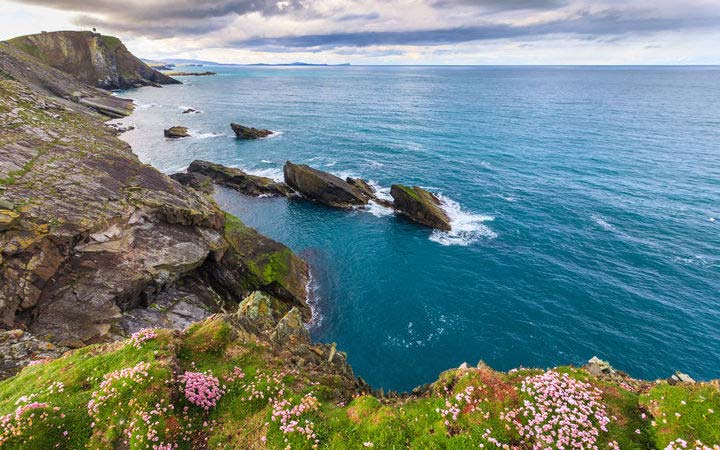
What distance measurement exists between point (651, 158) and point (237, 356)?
107m

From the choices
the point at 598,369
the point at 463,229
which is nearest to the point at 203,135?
the point at 463,229

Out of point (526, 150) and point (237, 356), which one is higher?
point (237, 356)

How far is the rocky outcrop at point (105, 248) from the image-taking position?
85.2 ft

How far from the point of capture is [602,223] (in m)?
57.3

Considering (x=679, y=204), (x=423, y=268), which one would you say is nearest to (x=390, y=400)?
(x=423, y=268)

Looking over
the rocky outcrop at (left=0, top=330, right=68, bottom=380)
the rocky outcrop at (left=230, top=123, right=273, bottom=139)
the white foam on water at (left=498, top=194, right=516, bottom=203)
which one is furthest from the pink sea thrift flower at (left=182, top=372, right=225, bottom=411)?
the rocky outcrop at (left=230, top=123, right=273, bottom=139)

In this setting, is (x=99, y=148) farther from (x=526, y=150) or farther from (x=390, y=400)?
(x=526, y=150)

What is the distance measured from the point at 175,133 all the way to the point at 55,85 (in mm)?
35944

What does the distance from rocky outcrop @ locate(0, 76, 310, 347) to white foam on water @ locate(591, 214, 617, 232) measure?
4963 cm

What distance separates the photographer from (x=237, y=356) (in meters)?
18.7

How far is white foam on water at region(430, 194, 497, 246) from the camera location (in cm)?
5544

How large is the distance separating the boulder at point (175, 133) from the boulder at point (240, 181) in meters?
38.4

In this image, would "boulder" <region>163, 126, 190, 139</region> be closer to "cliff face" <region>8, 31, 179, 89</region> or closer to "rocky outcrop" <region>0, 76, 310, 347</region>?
"rocky outcrop" <region>0, 76, 310, 347</region>

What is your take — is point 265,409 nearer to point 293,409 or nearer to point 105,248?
point 293,409
